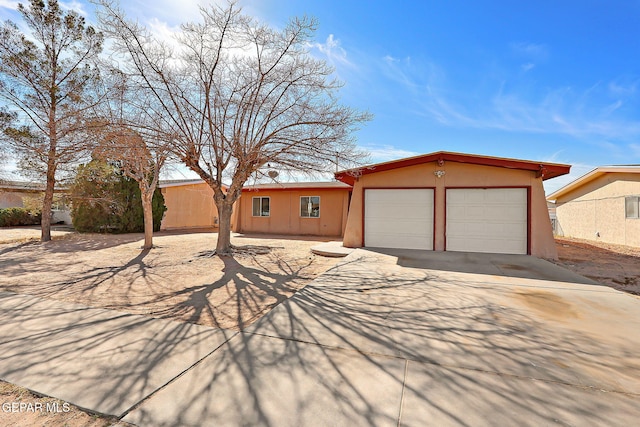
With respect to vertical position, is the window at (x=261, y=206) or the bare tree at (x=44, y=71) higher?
the bare tree at (x=44, y=71)

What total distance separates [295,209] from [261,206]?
2.16 metres

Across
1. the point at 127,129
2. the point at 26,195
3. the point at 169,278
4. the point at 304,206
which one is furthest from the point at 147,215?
the point at 26,195

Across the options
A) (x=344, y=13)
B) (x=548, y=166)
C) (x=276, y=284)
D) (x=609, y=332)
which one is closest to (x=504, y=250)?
(x=548, y=166)

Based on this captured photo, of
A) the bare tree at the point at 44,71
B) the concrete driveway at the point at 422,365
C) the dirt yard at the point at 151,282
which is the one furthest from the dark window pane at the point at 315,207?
the concrete driveway at the point at 422,365

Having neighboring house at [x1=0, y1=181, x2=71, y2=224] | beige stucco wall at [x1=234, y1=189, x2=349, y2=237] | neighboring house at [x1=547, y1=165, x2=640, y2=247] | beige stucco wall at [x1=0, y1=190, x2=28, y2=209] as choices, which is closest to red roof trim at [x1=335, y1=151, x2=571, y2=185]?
beige stucco wall at [x1=234, y1=189, x2=349, y2=237]

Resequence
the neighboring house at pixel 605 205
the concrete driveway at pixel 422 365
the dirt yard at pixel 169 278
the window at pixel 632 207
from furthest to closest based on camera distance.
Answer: the neighboring house at pixel 605 205 → the window at pixel 632 207 → the dirt yard at pixel 169 278 → the concrete driveway at pixel 422 365

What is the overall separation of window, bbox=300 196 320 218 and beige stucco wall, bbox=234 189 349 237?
0.17 m

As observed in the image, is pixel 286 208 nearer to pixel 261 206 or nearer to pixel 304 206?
pixel 304 206

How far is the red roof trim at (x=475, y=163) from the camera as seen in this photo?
7930 millimetres

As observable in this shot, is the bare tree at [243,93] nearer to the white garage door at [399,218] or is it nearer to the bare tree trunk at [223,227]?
the bare tree trunk at [223,227]

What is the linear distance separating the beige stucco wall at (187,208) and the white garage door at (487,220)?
12.9 metres

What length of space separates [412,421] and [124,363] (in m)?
2.33

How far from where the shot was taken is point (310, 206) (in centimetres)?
1473

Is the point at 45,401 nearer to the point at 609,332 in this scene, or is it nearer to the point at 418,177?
the point at 609,332
